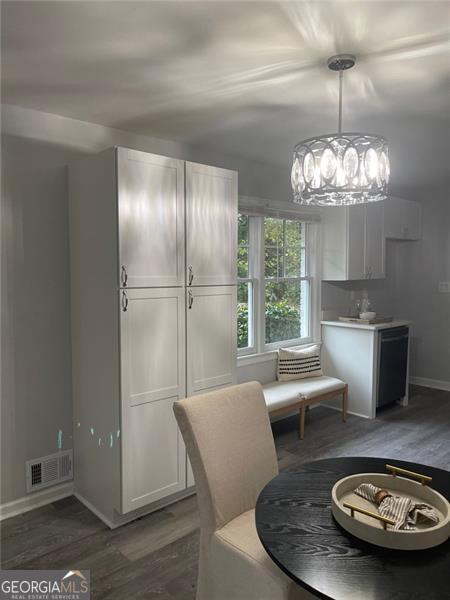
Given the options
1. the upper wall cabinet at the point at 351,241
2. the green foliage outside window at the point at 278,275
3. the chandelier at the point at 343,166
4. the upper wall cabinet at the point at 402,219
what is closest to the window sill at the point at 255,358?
the green foliage outside window at the point at 278,275

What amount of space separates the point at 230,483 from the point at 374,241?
378 cm

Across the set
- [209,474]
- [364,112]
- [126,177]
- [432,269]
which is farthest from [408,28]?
[432,269]

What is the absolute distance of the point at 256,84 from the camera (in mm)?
2328

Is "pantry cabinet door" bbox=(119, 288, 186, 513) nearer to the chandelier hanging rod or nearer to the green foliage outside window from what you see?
the green foliage outside window

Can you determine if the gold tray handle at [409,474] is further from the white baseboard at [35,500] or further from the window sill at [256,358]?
the window sill at [256,358]

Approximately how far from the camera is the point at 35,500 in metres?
2.83

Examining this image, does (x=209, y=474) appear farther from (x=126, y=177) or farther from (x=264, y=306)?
(x=264, y=306)

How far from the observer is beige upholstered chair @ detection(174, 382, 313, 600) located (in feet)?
5.39

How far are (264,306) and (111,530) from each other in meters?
2.34

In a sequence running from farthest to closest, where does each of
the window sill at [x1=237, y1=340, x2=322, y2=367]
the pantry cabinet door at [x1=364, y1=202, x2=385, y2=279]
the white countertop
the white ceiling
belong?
the pantry cabinet door at [x1=364, y1=202, x2=385, y2=279], the white countertop, the window sill at [x1=237, y1=340, x2=322, y2=367], the white ceiling

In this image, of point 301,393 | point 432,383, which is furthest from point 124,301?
point 432,383

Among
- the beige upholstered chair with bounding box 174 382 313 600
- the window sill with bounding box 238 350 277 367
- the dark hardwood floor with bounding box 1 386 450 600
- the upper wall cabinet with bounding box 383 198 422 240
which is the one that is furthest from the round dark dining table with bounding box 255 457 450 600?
the upper wall cabinet with bounding box 383 198 422 240

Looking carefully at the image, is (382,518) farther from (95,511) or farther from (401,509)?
(95,511)

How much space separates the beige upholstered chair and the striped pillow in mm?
2274
